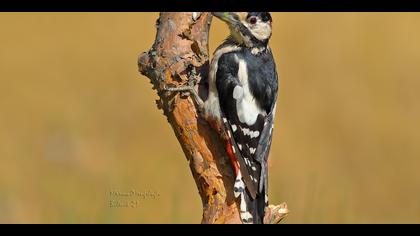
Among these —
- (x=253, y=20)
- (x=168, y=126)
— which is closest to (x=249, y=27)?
(x=253, y=20)

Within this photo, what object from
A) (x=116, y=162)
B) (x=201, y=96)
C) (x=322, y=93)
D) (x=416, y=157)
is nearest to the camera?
(x=201, y=96)

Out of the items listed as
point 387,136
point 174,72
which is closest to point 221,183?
point 174,72

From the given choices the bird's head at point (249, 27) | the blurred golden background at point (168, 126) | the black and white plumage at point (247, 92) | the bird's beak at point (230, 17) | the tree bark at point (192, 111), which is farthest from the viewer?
the blurred golden background at point (168, 126)

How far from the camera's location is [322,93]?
9.11m

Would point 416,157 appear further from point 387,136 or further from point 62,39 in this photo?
point 62,39

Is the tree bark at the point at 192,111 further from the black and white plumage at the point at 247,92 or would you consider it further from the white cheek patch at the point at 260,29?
the white cheek patch at the point at 260,29

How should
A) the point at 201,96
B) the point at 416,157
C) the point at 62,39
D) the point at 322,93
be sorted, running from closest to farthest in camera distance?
the point at 201,96 < the point at 416,157 < the point at 322,93 < the point at 62,39

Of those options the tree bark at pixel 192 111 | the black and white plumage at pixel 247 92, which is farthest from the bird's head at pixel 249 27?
the tree bark at pixel 192 111

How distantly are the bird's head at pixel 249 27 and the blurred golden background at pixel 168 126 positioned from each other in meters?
1.21

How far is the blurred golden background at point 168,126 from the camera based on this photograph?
23.6 feet

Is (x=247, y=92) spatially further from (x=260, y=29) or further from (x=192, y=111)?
(x=192, y=111)

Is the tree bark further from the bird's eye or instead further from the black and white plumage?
the bird's eye

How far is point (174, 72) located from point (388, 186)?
13.0 feet

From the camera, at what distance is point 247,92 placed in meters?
5.54
